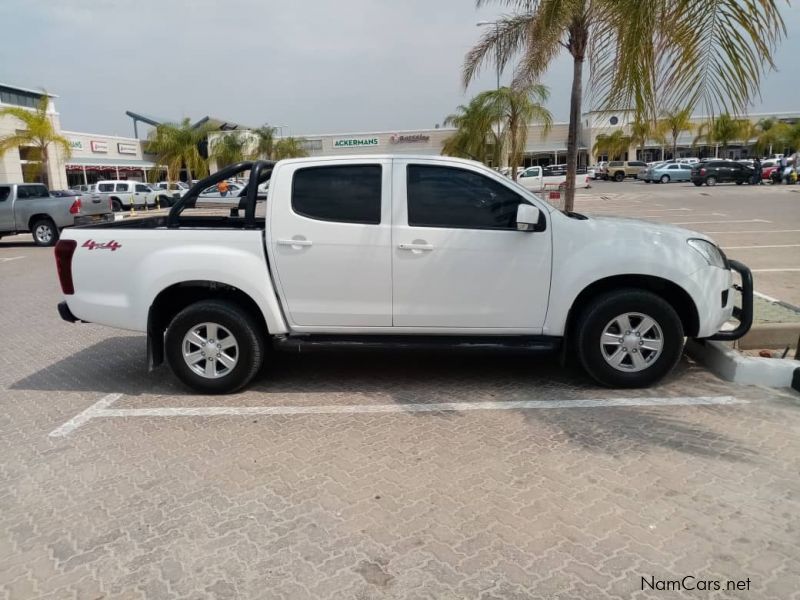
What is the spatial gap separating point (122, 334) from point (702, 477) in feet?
20.7

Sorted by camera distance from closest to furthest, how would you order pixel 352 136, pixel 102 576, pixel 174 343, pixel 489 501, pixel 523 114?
pixel 102 576
pixel 489 501
pixel 174 343
pixel 523 114
pixel 352 136

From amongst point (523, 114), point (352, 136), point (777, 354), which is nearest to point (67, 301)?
point (777, 354)

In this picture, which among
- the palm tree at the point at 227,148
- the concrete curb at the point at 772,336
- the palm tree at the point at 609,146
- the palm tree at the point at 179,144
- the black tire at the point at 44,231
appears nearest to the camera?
the concrete curb at the point at 772,336

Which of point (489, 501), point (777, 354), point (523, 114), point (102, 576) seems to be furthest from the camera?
point (523, 114)

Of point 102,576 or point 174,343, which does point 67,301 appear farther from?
point 102,576

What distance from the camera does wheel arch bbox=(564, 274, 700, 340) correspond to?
478 cm

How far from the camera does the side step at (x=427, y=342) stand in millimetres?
4812

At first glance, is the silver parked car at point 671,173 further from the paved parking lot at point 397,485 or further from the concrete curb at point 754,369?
the paved parking lot at point 397,485

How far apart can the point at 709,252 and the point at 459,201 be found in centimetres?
202

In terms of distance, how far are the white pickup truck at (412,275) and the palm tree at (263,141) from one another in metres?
44.3

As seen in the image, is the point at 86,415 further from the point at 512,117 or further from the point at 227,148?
the point at 227,148

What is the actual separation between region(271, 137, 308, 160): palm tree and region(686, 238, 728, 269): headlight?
4480 cm

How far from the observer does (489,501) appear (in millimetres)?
3371

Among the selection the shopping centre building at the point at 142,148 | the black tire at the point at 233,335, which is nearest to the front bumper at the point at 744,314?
the black tire at the point at 233,335
